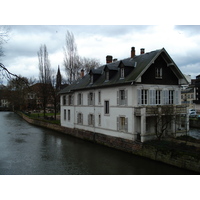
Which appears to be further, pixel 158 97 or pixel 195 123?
pixel 195 123

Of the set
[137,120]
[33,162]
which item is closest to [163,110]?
[137,120]

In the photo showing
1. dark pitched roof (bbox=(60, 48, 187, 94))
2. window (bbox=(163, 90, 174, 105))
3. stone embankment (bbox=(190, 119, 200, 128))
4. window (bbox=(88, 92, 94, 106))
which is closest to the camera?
dark pitched roof (bbox=(60, 48, 187, 94))

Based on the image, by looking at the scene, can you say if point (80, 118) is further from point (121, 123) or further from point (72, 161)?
point (72, 161)

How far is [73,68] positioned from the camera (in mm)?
45625

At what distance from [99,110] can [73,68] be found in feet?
76.2

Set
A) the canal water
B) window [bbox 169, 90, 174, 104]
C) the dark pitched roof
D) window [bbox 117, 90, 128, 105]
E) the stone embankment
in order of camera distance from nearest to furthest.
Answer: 1. the canal water
2. the dark pitched roof
3. window [bbox 117, 90, 128, 105]
4. window [bbox 169, 90, 174, 104]
5. the stone embankment

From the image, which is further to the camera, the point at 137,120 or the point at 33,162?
the point at 137,120

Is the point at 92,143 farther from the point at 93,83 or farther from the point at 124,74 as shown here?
the point at 124,74

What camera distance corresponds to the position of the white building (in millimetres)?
A: 18891

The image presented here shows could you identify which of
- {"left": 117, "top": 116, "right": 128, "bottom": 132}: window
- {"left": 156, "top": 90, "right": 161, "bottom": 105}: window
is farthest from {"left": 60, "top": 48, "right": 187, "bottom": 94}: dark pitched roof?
{"left": 117, "top": 116, "right": 128, "bottom": 132}: window

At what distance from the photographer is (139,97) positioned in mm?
19188

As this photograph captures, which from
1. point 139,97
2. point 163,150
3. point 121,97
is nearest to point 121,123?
point 121,97

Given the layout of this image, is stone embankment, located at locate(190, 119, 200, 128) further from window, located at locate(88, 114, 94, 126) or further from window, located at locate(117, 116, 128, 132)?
window, located at locate(117, 116, 128, 132)

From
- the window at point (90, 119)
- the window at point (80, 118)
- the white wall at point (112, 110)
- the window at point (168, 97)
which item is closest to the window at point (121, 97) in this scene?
the white wall at point (112, 110)
